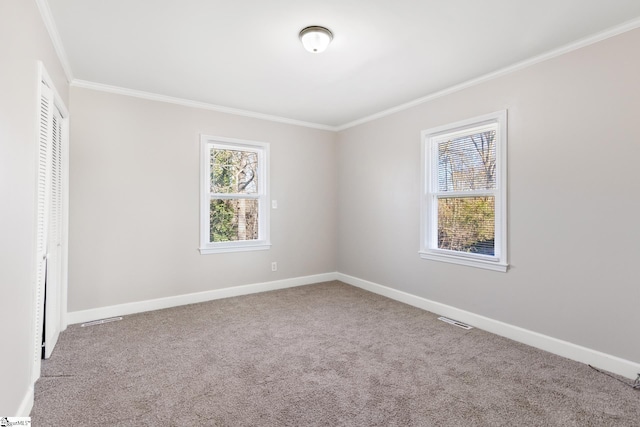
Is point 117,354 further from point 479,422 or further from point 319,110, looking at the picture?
point 319,110

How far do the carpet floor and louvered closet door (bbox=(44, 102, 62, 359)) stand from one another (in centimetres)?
19

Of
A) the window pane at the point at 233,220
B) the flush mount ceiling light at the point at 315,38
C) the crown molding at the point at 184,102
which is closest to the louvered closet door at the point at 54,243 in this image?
the crown molding at the point at 184,102

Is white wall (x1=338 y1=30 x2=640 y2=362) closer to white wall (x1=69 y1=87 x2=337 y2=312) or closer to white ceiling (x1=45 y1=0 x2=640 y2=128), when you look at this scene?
white ceiling (x1=45 y1=0 x2=640 y2=128)

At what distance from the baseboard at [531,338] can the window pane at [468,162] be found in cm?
133

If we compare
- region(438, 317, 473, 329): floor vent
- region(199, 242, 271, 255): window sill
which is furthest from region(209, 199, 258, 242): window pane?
region(438, 317, 473, 329): floor vent

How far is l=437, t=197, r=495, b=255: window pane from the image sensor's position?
129 inches

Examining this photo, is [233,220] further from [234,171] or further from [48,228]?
[48,228]

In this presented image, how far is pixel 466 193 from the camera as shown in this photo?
3.45 meters

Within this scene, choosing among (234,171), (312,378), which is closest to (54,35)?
(234,171)

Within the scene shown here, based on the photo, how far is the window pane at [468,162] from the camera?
128 inches

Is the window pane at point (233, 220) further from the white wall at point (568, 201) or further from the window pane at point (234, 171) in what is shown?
the white wall at point (568, 201)

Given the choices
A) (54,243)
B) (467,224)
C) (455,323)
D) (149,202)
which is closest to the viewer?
(54,243)

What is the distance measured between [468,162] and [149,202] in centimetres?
360

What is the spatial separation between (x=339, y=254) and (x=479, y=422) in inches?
138
